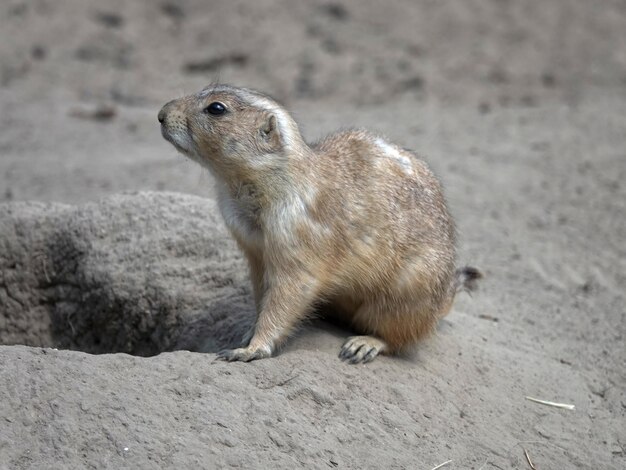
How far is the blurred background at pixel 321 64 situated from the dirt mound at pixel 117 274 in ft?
14.5

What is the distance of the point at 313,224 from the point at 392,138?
18.9ft

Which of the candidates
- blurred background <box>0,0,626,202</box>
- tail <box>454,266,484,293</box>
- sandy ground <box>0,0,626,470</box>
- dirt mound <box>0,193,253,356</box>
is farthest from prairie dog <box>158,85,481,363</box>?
blurred background <box>0,0,626,202</box>

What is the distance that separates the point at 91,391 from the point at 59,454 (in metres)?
0.45

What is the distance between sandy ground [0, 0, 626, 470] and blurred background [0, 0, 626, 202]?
0.04 meters

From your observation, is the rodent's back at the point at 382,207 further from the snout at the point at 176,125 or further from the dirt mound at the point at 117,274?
the dirt mound at the point at 117,274

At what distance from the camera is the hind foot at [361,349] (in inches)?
216

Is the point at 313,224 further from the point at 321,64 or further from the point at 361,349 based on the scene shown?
the point at 321,64

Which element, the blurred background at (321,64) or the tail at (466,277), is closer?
the tail at (466,277)

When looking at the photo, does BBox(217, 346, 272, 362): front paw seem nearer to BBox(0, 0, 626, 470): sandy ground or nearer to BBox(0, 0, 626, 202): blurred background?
BBox(0, 0, 626, 470): sandy ground

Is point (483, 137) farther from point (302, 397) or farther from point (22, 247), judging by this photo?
point (302, 397)

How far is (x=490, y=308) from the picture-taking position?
7.36m

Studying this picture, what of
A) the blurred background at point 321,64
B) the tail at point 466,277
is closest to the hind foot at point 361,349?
the tail at point 466,277

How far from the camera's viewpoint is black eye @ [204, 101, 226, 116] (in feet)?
17.7

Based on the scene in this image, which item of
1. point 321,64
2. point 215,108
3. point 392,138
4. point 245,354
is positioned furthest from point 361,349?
point 321,64
